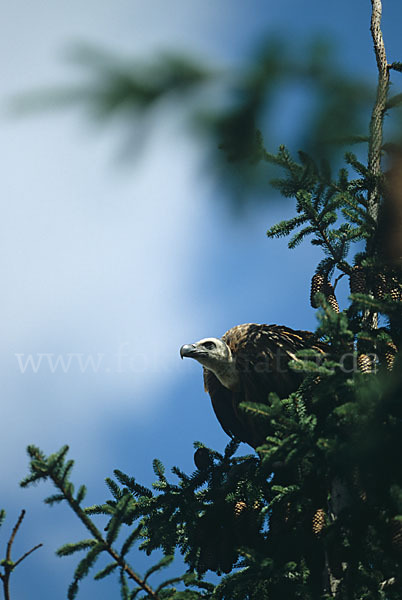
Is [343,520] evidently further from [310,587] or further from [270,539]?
[270,539]

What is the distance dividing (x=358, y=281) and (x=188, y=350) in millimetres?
1506

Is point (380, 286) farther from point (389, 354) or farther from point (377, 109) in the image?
point (377, 109)

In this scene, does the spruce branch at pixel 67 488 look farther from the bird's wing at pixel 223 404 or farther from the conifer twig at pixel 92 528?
the bird's wing at pixel 223 404

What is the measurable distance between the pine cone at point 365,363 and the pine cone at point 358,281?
26.9 inches

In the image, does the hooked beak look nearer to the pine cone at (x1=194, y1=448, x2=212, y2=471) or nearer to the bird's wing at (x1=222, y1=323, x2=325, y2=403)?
the bird's wing at (x1=222, y1=323, x2=325, y2=403)

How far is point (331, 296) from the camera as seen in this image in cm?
372

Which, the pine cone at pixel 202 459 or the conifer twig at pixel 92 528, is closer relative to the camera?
the conifer twig at pixel 92 528

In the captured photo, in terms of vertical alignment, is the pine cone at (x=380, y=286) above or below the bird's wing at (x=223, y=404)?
below

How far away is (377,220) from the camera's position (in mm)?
3553

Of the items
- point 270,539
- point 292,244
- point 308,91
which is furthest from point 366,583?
point 308,91

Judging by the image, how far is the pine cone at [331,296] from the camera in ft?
12.2

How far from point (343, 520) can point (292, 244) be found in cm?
A: 179

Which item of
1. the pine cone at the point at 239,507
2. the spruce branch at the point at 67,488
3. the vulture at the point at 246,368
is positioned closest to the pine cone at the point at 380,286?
the vulture at the point at 246,368

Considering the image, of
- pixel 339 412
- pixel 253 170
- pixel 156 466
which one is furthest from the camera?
pixel 253 170
